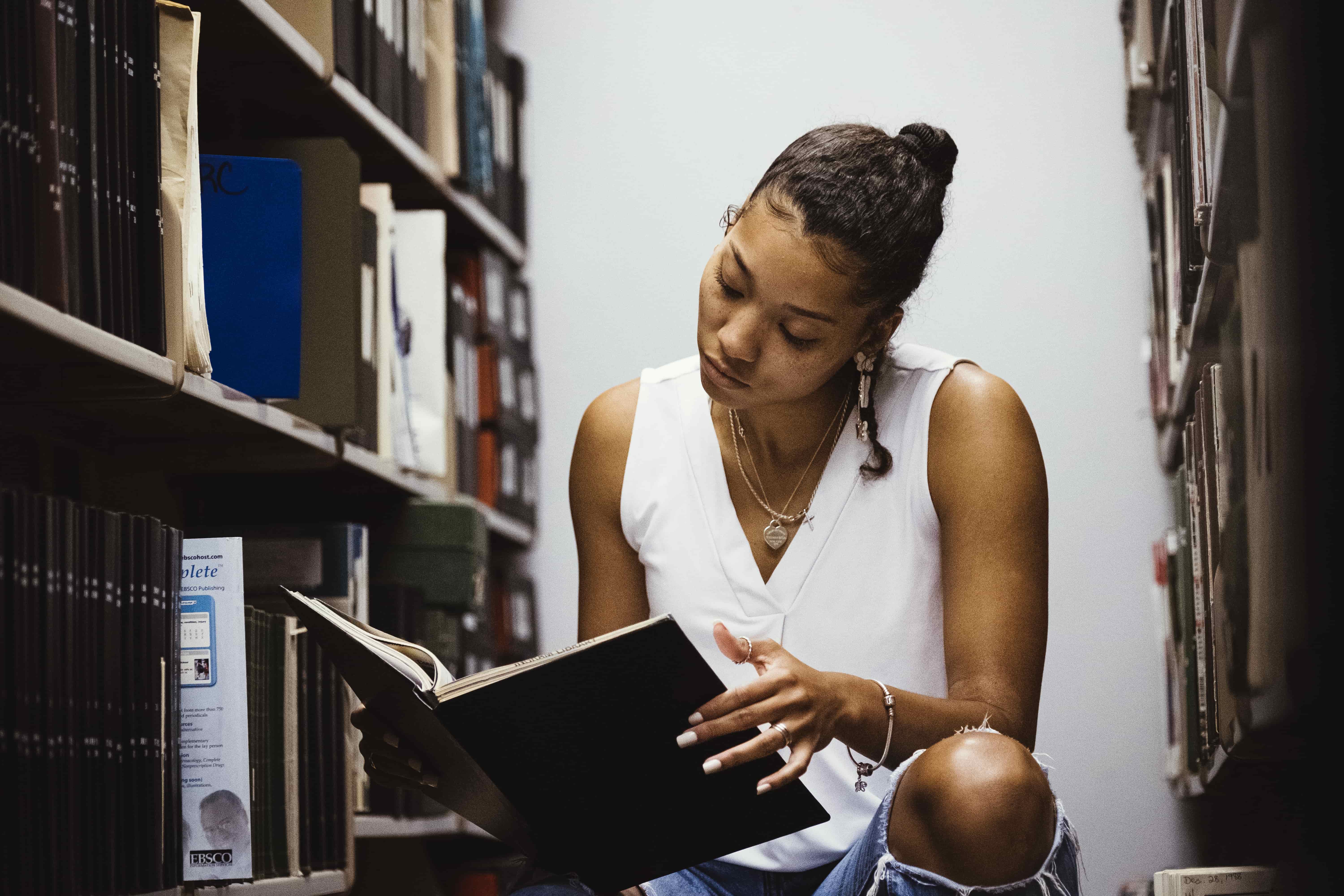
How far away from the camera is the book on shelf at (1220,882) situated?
1.14 m

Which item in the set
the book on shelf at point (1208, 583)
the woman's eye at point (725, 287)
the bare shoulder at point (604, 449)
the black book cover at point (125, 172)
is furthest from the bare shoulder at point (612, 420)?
the book on shelf at point (1208, 583)

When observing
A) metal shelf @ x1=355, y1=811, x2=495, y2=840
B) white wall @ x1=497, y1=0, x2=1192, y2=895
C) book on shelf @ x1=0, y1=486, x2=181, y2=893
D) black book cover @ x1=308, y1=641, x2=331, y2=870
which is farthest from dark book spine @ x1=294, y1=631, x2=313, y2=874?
white wall @ x1=497, y1=0, x2=1192, y2=895

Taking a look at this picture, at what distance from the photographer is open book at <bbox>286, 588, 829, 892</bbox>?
87cm

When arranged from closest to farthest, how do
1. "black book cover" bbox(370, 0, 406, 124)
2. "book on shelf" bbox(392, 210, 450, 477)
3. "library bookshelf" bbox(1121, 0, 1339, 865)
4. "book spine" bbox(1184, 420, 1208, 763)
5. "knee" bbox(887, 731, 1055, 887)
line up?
1. "library bookshelf" bbox(1121, 0, 1339, 865)
2. "knee" bbox(887, 731, 1055, 887)
3. "book spine" bbox(1184, 420, 1208, 763)
4. "black book cover" bbox(370, 0, 406, 124)
5. "book on shelf" bbox(392, 210, 450, 477)

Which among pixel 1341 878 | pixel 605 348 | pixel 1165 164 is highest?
pixel 1165 164

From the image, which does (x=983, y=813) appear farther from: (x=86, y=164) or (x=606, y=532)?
(x=86, y=164)

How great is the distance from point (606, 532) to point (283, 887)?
494 millimetres

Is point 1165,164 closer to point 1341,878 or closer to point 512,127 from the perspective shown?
point 512,127

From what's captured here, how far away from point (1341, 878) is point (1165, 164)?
1526 millimetres

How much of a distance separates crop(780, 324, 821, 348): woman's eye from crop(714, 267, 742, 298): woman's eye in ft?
0.16

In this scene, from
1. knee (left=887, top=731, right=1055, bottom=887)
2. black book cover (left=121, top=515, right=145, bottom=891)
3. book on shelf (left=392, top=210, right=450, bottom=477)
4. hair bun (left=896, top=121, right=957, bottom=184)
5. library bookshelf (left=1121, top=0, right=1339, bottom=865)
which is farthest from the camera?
book on shelf (left=392, top=210, right=450, bottom=477)

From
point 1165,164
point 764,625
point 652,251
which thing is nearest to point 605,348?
point 652,251

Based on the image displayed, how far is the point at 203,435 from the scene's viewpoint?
4.71ft

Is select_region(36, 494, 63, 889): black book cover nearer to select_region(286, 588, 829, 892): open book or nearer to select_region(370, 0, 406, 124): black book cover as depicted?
select_region(286, 588, 829, 892): open book
